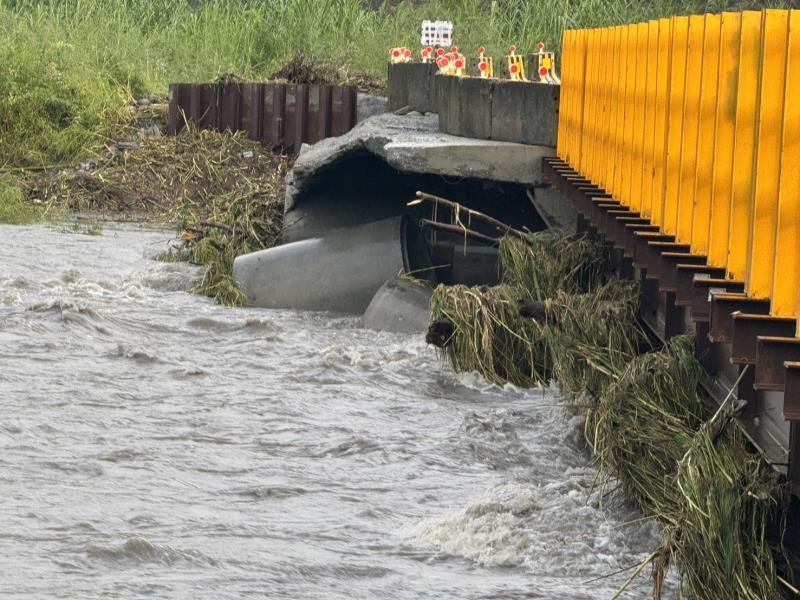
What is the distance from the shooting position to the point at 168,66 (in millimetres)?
23031

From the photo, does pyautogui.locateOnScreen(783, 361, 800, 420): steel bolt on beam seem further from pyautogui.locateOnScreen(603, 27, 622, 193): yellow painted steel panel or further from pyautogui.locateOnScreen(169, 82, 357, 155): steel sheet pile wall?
pyautogui.locateOnScreen(169, 82, 357, 155): steel sheet pile wall

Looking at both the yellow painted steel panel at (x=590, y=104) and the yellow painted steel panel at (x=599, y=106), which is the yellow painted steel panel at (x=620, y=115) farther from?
the yellow painted steel panel at (x=590, y=104)

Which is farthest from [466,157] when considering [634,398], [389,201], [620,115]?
[634,398]

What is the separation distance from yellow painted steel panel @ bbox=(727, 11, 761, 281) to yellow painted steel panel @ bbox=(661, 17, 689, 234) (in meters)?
1.21

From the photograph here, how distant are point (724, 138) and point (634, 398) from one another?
1.49 metres

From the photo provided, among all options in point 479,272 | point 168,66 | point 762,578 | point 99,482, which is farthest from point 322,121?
point 762,578

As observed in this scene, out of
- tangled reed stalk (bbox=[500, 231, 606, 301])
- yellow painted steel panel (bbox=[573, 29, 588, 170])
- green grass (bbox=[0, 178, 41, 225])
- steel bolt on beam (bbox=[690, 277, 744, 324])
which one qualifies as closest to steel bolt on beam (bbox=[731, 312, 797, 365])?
steel bolt on beam (bbox=[690, 277, 744, 324])

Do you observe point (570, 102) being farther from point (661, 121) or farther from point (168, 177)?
point (168, 177)

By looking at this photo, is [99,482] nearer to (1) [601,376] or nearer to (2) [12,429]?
(2) [12,429]

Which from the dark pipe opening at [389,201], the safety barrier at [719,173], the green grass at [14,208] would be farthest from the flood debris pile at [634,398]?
the green grass at [14,208]

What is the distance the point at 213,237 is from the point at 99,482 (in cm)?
717

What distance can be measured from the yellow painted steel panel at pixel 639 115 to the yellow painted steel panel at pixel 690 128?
129 centimetres

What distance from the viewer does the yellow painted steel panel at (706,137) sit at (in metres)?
6.20

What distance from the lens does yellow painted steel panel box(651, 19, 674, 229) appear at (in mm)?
7324
